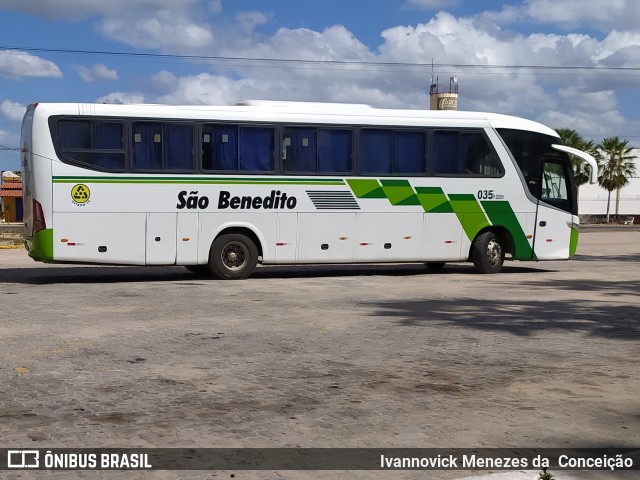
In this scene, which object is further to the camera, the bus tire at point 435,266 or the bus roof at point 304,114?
the bus tire at point 435,266

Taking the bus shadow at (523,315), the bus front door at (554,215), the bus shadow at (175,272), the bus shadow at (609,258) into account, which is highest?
the bus front door at (554,215)

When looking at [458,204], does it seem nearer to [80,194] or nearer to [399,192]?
[399,192]

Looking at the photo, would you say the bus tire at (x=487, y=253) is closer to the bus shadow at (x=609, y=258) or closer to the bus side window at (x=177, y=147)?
the bus shadow at (x=609, y=258)

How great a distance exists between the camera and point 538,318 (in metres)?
12.8

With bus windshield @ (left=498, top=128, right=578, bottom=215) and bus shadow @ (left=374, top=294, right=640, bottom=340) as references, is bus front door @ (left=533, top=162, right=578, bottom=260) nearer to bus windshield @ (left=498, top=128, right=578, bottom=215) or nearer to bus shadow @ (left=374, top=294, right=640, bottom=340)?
bus windshield @ (left=498, top=128, right=578, bottom=215)

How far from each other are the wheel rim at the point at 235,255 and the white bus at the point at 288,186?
0.08ft

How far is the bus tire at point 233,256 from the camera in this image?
60.2 feet

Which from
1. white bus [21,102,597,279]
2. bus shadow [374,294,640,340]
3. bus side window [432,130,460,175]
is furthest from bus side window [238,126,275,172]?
bus shadow [374,294,640,340]

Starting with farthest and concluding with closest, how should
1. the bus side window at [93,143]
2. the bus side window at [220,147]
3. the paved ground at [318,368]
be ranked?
1. the bus side window at [220,147]
2. the bus side window at [93,143]
3. the paved ground at [318,368]

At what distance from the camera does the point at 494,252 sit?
2081 centimetres

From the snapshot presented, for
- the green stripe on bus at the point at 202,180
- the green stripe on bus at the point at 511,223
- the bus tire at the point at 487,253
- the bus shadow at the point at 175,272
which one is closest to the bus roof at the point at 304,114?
the green stripe on bus at the point at 202,180

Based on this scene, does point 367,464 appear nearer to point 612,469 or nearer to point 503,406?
point 612,469

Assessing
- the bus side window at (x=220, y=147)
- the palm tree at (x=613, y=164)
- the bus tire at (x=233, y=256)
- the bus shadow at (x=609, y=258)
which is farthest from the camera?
the palm tree at (x=613, y=164)

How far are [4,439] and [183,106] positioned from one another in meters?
12.7
